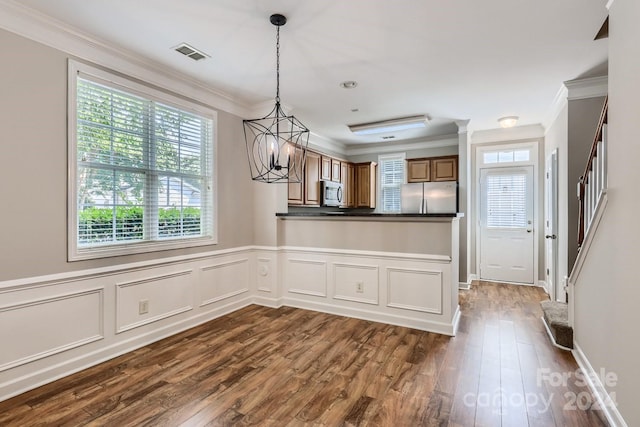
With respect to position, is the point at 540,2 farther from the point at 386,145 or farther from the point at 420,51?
the point at 386,145

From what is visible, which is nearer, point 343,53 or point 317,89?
point 343,53

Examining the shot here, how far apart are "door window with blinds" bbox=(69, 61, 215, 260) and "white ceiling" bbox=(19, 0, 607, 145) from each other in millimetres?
401

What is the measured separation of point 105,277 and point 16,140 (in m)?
1.21

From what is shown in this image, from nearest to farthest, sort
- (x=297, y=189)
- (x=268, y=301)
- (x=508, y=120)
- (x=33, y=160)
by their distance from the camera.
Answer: (x=33, y=160) → (x=268, y=301) → (x=508, y=120) → (x=297, y=189)

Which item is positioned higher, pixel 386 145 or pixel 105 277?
pixel 386 145

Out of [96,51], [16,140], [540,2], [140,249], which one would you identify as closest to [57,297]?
[140,249]

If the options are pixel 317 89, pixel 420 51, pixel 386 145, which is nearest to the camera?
pixel 420 51

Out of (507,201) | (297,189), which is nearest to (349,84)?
(297,189)

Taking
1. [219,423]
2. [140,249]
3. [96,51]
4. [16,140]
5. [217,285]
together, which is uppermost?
[96,51]

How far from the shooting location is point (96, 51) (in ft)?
8.72

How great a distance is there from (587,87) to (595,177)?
152cm

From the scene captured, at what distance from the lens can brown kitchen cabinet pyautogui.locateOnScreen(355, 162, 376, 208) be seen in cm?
668

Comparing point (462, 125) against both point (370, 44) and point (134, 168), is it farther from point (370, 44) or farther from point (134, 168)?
point (134, 168)

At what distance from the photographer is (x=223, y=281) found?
154 inches
